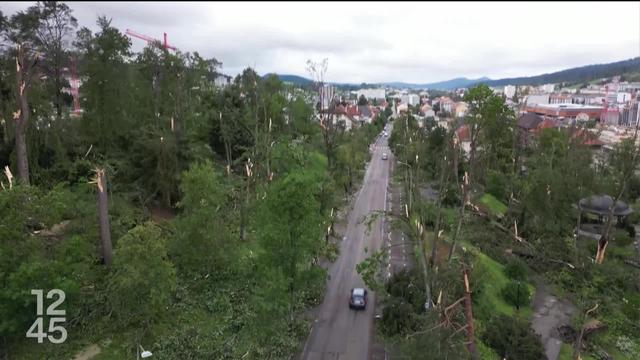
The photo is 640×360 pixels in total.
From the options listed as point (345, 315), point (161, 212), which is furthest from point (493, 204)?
point (161, 212)

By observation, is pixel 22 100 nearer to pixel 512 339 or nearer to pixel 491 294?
pixel 512 339

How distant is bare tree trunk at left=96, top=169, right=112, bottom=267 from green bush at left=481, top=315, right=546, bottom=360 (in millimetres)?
15650

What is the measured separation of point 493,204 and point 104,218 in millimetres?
29890

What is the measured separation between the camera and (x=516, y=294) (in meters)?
21.8

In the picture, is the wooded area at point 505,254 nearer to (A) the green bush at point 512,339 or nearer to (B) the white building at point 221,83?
(A) the green bush at point 512,339

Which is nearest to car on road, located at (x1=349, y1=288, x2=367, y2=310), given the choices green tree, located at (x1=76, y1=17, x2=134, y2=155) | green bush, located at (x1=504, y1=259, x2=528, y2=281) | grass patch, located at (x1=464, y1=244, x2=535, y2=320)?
grass patch, located at (x1=464, y1=244, x2=535, y2=320)

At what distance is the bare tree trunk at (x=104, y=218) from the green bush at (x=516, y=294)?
18461mm

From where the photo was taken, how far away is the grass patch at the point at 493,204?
35344 millimetres

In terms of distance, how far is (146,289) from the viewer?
14.0 meters

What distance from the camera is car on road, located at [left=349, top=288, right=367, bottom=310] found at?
64.8 feet

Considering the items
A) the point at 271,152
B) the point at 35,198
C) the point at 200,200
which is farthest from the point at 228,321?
the point at 271,152

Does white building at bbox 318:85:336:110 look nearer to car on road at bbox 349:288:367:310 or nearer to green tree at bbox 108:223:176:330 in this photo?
car on road at bbox 349:288:367:310

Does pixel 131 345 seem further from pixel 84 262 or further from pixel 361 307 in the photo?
pixel 361 307

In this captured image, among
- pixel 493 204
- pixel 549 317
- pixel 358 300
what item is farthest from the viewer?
pixel 493 204
